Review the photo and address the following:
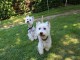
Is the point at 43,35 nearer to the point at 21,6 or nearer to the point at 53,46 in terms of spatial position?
the point at 53,46

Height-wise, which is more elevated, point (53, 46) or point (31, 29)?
point (31, 29)

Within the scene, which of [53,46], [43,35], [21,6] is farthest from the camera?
[21,6]

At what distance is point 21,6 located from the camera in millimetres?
17531

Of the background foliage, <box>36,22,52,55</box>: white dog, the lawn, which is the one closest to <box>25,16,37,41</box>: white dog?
the lawn

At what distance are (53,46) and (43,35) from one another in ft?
4.41

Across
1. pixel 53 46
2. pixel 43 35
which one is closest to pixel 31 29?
pixel 53 46

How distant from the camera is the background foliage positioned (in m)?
17.0

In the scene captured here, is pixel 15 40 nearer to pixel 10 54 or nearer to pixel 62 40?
pixel 10 54

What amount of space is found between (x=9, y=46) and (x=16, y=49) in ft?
1.94

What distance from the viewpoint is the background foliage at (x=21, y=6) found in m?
17.0

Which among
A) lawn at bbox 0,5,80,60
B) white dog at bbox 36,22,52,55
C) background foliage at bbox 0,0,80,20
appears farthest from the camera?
Result: background foliage at bbox 0,0,80,20

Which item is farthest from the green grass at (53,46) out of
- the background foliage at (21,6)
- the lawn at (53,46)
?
the background foliage at (21,6)

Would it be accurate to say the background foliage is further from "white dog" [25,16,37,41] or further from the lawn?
"white dog" [25,16,37,41]

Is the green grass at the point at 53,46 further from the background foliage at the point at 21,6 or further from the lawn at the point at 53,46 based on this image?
the background foliage at the point at 21,6
